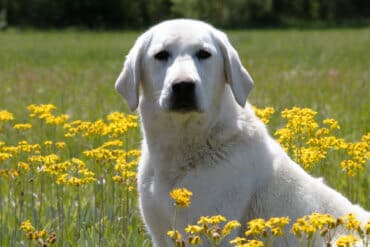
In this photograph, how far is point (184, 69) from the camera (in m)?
4.09

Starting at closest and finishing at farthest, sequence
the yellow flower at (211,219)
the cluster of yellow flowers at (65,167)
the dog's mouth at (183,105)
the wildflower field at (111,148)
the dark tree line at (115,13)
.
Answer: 1. the yellow flower at (211,219)
2. the wildflower field at (111,148)
3. the dog's mouth at (183,105)
4. the cluster of yellow flowers at (65,167)
5. the dark tree line at (115,13)

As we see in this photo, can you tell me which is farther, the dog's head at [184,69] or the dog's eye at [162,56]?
the dog's eye at [162,56]

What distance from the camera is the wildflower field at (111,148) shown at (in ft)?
13.0

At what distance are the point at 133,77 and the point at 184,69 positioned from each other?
0.41 m

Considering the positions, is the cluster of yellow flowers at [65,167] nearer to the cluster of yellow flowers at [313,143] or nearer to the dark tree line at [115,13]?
the cluster of yellow flowers at [313,143]

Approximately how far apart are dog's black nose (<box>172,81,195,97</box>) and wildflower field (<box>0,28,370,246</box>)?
1.90 feet

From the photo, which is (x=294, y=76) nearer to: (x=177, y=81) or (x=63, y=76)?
(x=63, y=76)

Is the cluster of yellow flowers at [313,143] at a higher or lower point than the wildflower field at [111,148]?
higher

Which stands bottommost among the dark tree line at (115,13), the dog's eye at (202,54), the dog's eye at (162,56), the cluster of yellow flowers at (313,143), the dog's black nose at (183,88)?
the dark tree line at (115,13)

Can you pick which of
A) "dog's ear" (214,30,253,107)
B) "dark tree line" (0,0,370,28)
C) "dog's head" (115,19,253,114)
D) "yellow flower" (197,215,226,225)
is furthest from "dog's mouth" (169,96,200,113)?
"dark tree line" (0,0,370,28)

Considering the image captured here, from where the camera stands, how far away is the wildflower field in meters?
3.97

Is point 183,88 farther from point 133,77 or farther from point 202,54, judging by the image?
point 133,77

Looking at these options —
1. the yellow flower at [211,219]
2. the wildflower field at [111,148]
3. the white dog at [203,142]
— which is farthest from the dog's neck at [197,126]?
the yellow flower at [211,219]

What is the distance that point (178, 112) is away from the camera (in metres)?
4.18
